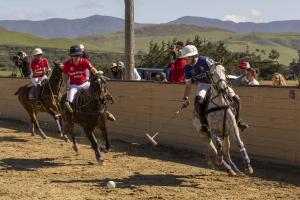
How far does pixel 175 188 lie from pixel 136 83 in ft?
22.5

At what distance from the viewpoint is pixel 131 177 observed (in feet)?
38.8

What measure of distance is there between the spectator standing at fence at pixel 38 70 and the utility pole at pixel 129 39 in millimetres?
2518

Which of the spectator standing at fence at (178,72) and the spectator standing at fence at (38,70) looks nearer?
the spectator standing at fence at (178,72)

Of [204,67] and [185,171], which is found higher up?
[204,67]

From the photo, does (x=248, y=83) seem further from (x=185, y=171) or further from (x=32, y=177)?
(x=32, y=177)

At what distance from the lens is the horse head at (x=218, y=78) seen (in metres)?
11.2

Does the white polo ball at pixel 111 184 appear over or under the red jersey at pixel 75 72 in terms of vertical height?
under

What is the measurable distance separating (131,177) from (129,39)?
26.7ft

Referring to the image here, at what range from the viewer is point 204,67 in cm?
1163

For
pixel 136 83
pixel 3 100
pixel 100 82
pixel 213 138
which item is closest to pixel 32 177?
pixel 100 82

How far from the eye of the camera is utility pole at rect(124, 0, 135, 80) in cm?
1908

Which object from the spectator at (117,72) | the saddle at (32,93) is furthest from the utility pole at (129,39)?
the saddle at (32,93)

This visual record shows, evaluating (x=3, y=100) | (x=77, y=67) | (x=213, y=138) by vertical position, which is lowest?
(x=3, y=100)

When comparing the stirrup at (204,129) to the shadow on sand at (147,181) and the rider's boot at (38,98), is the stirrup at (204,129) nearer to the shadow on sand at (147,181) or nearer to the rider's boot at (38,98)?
the shadow on sand at (147,181)
